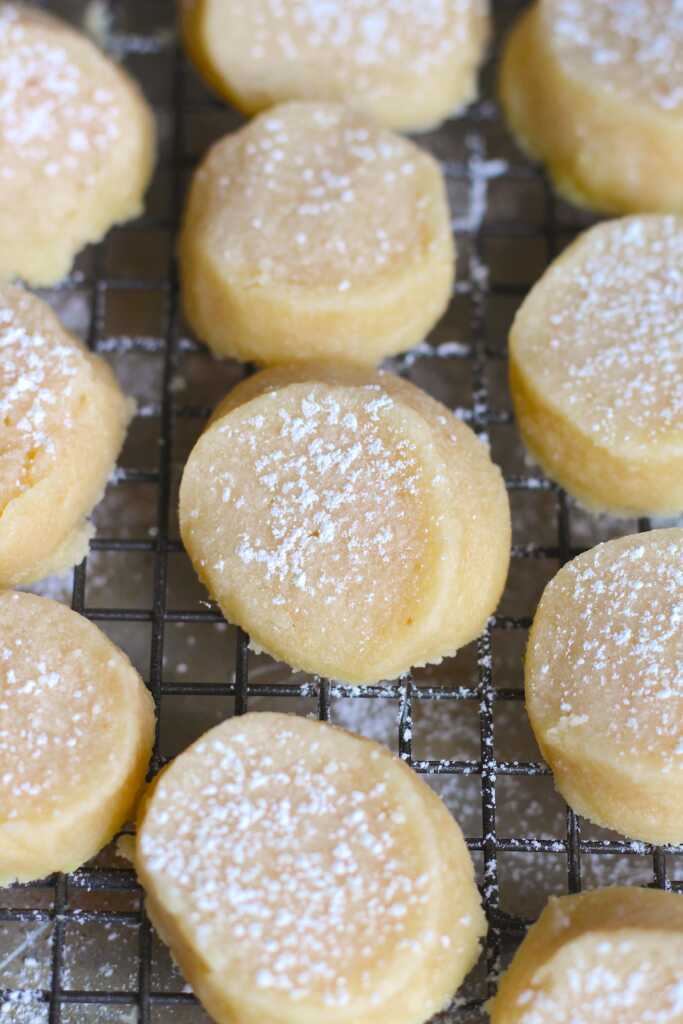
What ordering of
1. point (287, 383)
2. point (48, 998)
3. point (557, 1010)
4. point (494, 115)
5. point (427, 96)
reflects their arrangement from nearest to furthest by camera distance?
point (557, 1010), point (48, 998), point (287, 383), point (427, 96), point (494, 115)

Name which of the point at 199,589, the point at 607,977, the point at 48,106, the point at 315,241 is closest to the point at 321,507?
the point at 199,589

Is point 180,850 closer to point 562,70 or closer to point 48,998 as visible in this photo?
point 48,998

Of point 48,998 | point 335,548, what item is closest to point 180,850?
point 48,998

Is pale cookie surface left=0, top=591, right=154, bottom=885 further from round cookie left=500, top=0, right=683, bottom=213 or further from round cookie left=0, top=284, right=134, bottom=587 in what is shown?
round cookie left=500, top=0, right=683, bottom=213

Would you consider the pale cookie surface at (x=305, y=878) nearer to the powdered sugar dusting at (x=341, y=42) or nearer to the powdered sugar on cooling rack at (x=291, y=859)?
the powdered sugar on cooling rack at (x=291, y=859)

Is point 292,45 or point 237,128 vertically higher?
point 292,45

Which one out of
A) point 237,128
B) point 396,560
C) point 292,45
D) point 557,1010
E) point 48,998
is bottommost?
point 48,998

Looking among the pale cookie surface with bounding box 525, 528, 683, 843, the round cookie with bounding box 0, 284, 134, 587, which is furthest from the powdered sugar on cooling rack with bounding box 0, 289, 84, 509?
the pale cookie surface with bounding box 525, 528, 683, 843

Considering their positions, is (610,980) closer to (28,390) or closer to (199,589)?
(199,589)
